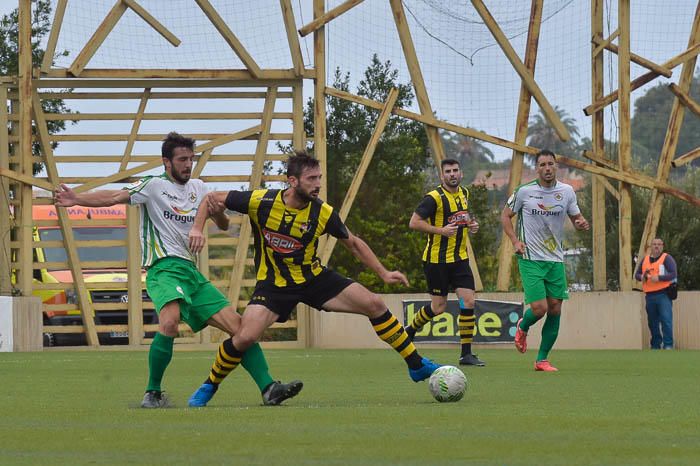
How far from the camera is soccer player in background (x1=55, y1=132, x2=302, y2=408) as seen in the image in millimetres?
9320

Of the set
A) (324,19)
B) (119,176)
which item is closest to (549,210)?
(324,19)

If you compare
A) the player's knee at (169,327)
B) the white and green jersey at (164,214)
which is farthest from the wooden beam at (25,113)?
the player's knee at (169,327)

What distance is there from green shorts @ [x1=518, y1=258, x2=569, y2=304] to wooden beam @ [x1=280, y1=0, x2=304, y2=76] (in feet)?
34.9

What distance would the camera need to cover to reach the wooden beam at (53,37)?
76.2 ft

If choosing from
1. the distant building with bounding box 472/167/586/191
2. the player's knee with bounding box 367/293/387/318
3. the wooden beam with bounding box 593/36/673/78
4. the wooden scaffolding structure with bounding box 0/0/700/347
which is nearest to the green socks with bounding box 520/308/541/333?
the player's knee with bounding box 367/293/387/318

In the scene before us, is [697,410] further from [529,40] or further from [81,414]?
[529,40]

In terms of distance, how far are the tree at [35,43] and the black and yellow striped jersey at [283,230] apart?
Result: 827 inches

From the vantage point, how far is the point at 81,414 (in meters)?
8.57

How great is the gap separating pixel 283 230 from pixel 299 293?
449 millimetres

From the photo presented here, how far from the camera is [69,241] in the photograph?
24.2m

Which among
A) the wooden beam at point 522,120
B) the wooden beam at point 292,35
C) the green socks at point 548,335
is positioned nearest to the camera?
the green socks at point 548,335

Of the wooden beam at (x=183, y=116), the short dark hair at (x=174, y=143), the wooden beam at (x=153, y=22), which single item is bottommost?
the short dark hair at (x=174, y=143)

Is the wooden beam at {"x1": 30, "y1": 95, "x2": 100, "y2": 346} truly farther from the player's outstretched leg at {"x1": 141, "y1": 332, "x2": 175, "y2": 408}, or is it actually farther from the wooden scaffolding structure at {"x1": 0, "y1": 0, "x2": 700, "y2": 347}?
the player's outstretched leg at {"x1": 141, "y1": 332, "x2": 175, "y2": 408}

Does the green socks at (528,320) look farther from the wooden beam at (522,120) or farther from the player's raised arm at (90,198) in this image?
the wooden beam at (522,120)
